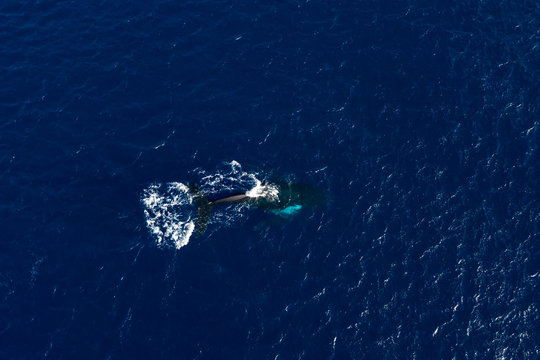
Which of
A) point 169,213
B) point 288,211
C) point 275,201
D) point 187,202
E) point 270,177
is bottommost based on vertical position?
point 288,211

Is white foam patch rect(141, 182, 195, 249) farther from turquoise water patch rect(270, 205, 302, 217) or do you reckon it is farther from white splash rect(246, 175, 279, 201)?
turquoise water patch rect(270, 205, 302, 217)

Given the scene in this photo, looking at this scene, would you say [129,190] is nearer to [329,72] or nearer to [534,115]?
[329,72]

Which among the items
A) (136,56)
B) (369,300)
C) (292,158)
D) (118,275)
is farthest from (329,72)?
(118,275)

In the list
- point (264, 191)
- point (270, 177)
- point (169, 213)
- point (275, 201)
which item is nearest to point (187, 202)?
point (169, 213)

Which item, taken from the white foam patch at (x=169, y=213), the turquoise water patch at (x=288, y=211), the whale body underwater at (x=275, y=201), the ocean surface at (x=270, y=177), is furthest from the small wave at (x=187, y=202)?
the turquoise water patch at (x=288, y=211)

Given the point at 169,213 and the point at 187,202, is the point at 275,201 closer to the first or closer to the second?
the point at 187,202

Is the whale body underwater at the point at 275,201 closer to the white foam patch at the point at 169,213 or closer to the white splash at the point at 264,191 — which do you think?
the white splash at the point at 264,191
